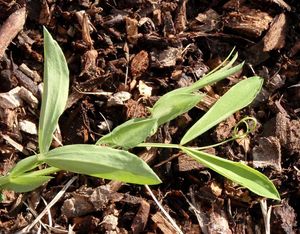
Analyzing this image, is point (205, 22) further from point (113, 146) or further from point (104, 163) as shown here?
point (104, 163)

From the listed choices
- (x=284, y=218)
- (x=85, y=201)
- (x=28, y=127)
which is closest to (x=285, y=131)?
(x=284, y=218)

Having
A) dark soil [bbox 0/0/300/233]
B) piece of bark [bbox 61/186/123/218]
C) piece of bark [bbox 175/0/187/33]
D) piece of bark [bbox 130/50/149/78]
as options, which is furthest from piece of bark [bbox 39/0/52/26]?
piece of bark [bbox 61/186/123/218]

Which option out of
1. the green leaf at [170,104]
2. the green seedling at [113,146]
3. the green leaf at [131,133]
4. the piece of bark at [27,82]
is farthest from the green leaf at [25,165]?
the piece of bark at [27,82]

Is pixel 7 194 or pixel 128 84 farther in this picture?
pixel 128 84

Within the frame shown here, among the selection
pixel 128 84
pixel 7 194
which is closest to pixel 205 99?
pixel 128 84

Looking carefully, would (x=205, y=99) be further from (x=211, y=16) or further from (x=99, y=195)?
(x=99, y=195)
